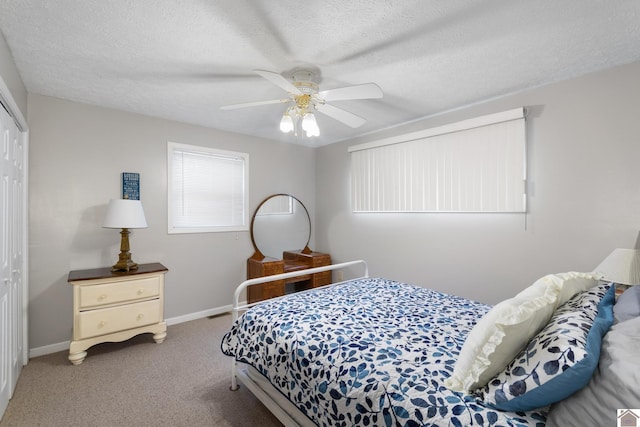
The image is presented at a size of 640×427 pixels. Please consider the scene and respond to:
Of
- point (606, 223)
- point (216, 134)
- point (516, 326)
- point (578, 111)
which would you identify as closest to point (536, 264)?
point (606, 223)

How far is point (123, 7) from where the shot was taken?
158cm

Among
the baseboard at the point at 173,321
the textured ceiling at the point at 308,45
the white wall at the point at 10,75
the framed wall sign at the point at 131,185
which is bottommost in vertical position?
the baseboard at the point at 173,321

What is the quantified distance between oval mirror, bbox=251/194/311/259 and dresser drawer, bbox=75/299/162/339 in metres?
1.50

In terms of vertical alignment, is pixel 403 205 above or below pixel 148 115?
below

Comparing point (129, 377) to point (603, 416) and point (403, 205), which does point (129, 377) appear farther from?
point (403, 205)

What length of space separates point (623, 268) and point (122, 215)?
12.9ft

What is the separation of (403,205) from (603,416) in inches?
114

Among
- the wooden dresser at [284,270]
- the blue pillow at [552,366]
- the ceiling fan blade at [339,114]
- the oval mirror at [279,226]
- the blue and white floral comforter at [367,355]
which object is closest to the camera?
the blue pillow at [552,366]

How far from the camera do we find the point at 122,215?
109 inches

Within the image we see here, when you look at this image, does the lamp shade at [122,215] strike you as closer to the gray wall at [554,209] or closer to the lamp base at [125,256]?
the lamp base at [125,256]

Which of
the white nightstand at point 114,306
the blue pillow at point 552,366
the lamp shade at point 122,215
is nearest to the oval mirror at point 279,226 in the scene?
the white nightstand at point 114,306

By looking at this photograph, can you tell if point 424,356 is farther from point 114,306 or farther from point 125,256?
point 125,256

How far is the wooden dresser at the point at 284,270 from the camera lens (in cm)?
374

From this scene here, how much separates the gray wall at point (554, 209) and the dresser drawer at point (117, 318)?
9.18 feet
